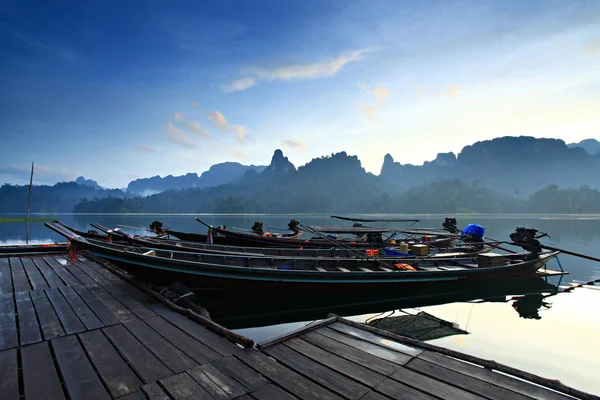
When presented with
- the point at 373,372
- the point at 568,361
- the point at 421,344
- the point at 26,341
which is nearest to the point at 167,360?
the point at 26,341

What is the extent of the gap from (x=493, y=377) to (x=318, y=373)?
1820mm

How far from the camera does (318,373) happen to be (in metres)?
3.23

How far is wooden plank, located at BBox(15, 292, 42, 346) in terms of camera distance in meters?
4.02

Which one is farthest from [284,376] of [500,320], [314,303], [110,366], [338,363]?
[500,320]

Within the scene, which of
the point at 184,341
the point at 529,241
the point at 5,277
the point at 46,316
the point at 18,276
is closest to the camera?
the point at 184,341

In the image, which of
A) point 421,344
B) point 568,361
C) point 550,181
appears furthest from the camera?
point 550,181

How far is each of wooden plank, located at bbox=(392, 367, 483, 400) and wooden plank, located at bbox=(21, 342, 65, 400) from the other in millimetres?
3292

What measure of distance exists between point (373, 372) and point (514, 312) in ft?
29.8

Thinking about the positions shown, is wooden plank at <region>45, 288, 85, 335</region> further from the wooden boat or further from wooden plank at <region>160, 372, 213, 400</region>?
wooden plank at <region>160, 372, 213, 400</region>

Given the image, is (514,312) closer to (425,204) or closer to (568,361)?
(568,361)

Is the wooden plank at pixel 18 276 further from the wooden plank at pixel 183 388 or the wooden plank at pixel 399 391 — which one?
the wooden plank at pixel 399 391

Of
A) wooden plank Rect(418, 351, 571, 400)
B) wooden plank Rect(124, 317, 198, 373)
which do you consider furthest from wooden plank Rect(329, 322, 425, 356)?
wooden plank Rect(124, 317, 198, 373)

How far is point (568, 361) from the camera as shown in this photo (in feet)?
21.6

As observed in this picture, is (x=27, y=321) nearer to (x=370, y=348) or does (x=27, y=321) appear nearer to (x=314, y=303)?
(x=370, y=348)
